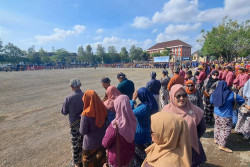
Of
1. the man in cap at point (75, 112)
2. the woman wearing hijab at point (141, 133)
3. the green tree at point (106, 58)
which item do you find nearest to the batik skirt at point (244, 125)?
the woman wearing hijab at point (141, 133)

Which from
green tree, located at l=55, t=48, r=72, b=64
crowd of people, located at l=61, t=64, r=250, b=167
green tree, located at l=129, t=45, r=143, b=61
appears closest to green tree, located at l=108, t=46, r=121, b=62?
green tree, located at l=129, t=45, r=143, b=61

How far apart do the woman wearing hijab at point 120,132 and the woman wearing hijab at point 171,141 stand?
23.8 inches

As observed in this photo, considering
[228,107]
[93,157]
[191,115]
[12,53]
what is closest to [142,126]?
[191,115]

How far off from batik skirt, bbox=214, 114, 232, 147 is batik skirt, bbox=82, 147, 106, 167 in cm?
293

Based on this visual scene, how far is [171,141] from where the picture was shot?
138 cm

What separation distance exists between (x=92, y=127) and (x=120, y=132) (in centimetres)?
62

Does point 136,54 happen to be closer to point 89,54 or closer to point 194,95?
point 89,54

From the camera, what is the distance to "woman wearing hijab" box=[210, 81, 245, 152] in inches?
126

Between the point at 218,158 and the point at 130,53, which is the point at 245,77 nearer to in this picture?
the point at 218,158

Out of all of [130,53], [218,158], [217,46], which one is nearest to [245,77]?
[218,158]

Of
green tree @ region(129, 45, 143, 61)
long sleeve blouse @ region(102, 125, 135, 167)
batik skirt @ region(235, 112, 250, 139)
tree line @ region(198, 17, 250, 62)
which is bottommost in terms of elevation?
batik skirt @ region(235, 112, 250, 139)

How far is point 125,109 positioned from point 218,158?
2.86 meters

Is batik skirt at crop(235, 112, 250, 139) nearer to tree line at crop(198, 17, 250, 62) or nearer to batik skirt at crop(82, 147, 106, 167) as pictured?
batik skirt at crop(82, 147, 106, 167)

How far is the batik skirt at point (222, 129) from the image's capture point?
3.41 meters
